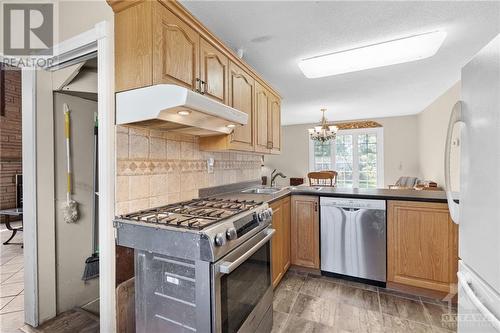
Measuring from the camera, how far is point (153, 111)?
1195 millimetres

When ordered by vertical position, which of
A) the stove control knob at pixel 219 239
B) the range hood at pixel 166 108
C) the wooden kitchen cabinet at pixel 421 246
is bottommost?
the wooden kitchen cabinet at pixel 421 246

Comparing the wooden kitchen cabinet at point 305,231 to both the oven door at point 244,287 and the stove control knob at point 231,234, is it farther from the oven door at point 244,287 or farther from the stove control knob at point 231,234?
the stove control knob at point 231,234

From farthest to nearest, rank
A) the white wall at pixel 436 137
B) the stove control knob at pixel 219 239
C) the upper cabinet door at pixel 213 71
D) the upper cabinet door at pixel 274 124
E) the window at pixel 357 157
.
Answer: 1. the window at pixel 357 157
2. the white wall at pixel 436 137
3. the upper cabinet door at pixel 274 124
4. the upper cabinet door at pixel 213 71
5. the stove control knob at pixel 219 239

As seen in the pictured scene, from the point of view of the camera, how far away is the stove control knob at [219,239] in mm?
1025

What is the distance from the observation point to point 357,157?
6.60m

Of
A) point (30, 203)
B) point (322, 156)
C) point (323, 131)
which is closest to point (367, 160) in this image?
point (322, 156)

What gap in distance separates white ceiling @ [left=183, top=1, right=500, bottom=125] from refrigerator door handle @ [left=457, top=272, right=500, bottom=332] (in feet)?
6.08

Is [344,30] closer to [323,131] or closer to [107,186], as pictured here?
[107,186]

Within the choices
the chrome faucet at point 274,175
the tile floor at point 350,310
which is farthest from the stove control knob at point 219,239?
the chrome faucet at point 274,175

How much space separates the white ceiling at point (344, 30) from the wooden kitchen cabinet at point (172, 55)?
1.00 feet

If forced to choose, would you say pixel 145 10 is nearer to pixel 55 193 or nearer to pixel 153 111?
pixel 153 111

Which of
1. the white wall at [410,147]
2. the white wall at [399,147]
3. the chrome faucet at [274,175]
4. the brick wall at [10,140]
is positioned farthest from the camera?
the chrome faucet at [274,175]

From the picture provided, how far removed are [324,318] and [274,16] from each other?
8.08 feet

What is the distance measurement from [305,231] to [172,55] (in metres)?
2.09
